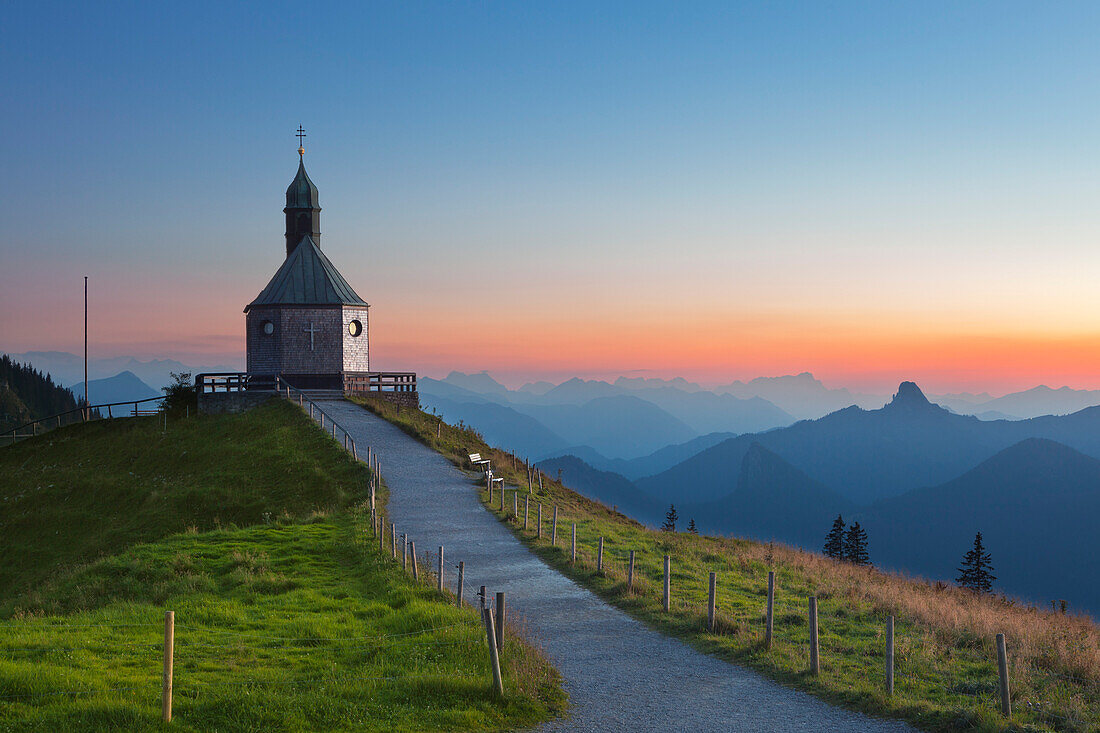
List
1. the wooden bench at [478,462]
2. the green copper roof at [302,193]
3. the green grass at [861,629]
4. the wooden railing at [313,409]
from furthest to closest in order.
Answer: the green copper roof at [302,193]
the wooden railing at [313,409]
the wooden bench at [478,462]
the green grass at [861,629]

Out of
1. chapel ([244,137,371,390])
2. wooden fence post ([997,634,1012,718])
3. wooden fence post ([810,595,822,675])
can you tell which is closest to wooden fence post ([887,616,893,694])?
wooden fence post ([810,595,822,675])

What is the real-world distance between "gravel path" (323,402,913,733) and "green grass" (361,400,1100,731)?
547 millimetres

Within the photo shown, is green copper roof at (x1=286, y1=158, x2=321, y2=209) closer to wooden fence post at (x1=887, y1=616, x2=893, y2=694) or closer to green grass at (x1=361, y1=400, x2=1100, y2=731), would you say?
green grass at (x1=361, y1=400, x2=1100, y2=731)

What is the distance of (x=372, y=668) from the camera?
12.9 m

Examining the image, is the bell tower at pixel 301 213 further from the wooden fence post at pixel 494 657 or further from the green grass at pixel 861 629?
the wooden fence post at pixel 494 657

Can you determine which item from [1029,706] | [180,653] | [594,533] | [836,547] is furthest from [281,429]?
[836,547]

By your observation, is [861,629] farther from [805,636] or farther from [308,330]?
[308,330]

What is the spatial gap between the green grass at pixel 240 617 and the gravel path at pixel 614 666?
938 millimetres

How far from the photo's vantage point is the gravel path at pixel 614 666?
37.5 ft

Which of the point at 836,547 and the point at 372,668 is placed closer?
the point at 372,668

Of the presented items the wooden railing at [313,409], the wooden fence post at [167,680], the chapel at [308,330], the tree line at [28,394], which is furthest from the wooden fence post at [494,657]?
the tree line at [28,394]

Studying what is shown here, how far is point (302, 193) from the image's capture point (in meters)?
62.9

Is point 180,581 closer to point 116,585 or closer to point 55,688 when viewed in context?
point 116,585

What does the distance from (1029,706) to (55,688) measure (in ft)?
45.3
